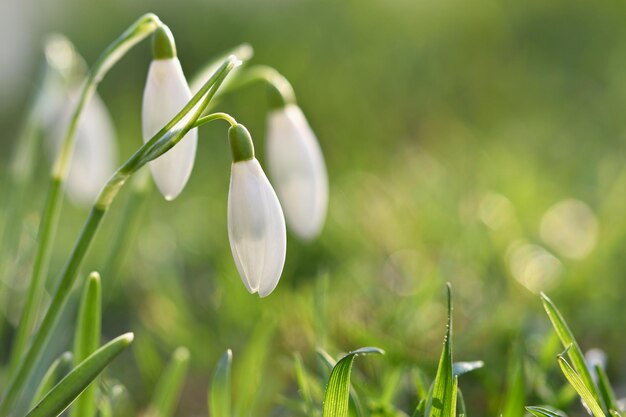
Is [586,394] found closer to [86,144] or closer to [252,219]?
[252,219]

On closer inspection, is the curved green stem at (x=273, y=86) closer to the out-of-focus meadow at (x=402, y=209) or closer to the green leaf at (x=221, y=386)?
the out-of-focus meadow at (x=402, y=209)

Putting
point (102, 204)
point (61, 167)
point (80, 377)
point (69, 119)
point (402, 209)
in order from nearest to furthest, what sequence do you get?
point (80, 377)
point (102, 204)
point (61, 167)
point (69, 119)
point (402, 209)

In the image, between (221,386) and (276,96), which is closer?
(221,386)

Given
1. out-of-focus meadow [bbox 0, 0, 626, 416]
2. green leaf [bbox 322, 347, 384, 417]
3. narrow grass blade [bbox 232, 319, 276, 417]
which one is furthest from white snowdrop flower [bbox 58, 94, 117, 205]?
green leaf [bbox 322, 347, 384, 417]

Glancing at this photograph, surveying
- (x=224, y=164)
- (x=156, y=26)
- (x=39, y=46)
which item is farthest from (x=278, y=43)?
(x=156, y=26)

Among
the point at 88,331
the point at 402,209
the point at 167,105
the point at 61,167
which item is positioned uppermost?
the point at 167,105

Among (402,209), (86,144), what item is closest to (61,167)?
(86,144)

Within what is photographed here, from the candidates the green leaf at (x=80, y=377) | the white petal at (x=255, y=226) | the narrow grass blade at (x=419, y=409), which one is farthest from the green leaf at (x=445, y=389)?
the green leaf at (x=80, y=377)
